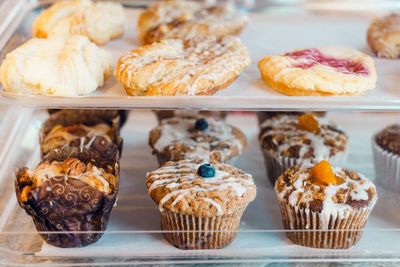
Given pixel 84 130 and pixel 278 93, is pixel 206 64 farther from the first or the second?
pixel 84 130

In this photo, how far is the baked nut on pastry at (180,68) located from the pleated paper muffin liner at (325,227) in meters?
0.37

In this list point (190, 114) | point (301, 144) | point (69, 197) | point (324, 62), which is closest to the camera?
→ point (69, 197)

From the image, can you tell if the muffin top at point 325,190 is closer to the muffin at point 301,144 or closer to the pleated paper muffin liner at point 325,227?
the pleated paper muffin liner at point 325,227

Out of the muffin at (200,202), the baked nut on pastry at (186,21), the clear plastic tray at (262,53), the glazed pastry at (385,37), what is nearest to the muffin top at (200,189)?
the muffin at (200,202)

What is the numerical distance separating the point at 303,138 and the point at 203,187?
515mm

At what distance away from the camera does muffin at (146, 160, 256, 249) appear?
1.61 m

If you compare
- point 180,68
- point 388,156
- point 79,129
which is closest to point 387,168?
point 388,156

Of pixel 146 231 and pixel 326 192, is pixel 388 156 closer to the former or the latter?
pixel 326 192

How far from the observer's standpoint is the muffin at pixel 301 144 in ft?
6.52

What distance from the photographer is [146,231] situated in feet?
5.27

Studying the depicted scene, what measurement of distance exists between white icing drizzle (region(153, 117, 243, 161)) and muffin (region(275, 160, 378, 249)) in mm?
278

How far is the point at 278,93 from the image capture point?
63.8 inches

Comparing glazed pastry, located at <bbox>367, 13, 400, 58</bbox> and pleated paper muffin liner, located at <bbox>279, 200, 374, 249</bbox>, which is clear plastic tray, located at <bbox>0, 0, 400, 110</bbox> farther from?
pleated paper muffin liner, located at <bbox>279, 200, 374, 249</bbox>

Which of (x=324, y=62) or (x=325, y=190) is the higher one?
(x=324, y=62)
